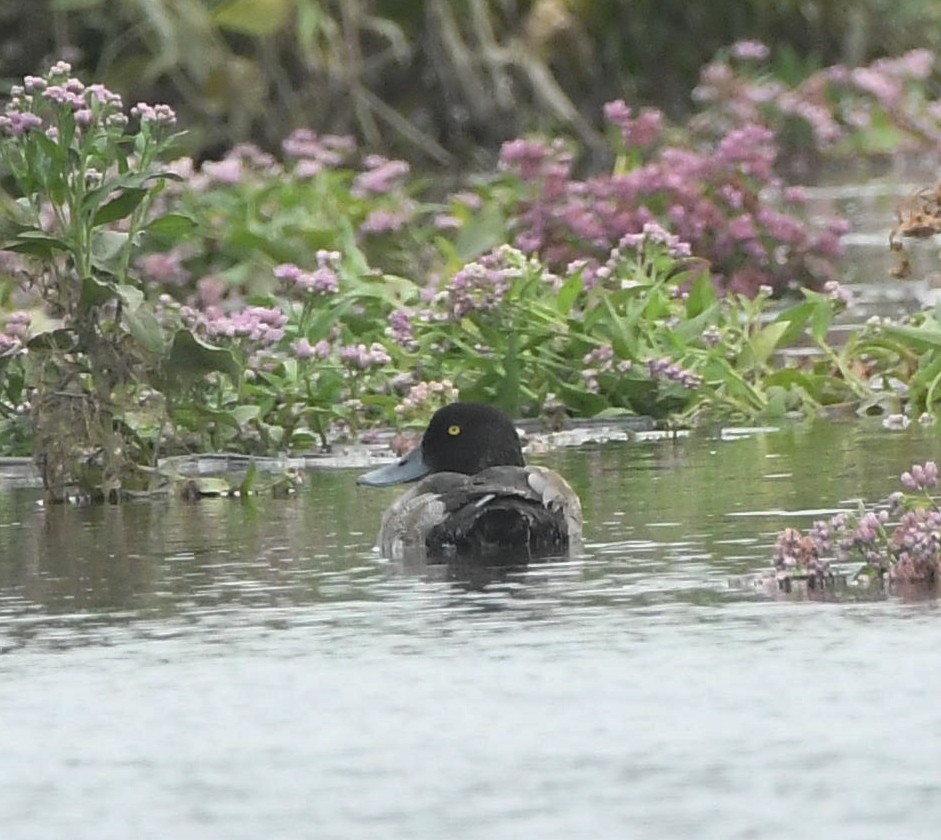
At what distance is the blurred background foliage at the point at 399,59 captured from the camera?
27328 mm

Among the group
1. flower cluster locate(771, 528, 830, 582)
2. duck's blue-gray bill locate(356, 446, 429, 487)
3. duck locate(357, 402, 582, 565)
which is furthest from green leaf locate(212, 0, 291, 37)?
flower cluster locate(771, 528, 830, 582)

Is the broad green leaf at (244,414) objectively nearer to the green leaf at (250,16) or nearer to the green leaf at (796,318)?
the green leaf at (796,318)

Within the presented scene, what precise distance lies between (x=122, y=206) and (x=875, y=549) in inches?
134

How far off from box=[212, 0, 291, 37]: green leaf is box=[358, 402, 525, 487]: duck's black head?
16.9m

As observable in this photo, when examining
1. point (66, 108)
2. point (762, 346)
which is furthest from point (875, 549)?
point (762, 346)

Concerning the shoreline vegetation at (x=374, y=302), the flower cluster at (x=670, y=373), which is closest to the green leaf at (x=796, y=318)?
the shoreline vegetation at (x=374, y=302)

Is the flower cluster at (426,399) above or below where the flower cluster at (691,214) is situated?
below

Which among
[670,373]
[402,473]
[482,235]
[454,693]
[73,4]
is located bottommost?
[454,693]

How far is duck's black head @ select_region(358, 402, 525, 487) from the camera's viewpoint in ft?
33.2

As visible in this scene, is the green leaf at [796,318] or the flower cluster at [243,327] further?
the green leaf at [796,318]

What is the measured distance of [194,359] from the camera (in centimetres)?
1119

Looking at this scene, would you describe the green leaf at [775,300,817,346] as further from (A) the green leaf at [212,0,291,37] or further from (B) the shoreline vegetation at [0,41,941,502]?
→ (A) the green leaf at [212,0,291,37]

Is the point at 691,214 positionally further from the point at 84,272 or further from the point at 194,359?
the point at 84,272

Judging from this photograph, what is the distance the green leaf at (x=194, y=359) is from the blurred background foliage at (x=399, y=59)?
15231mm
